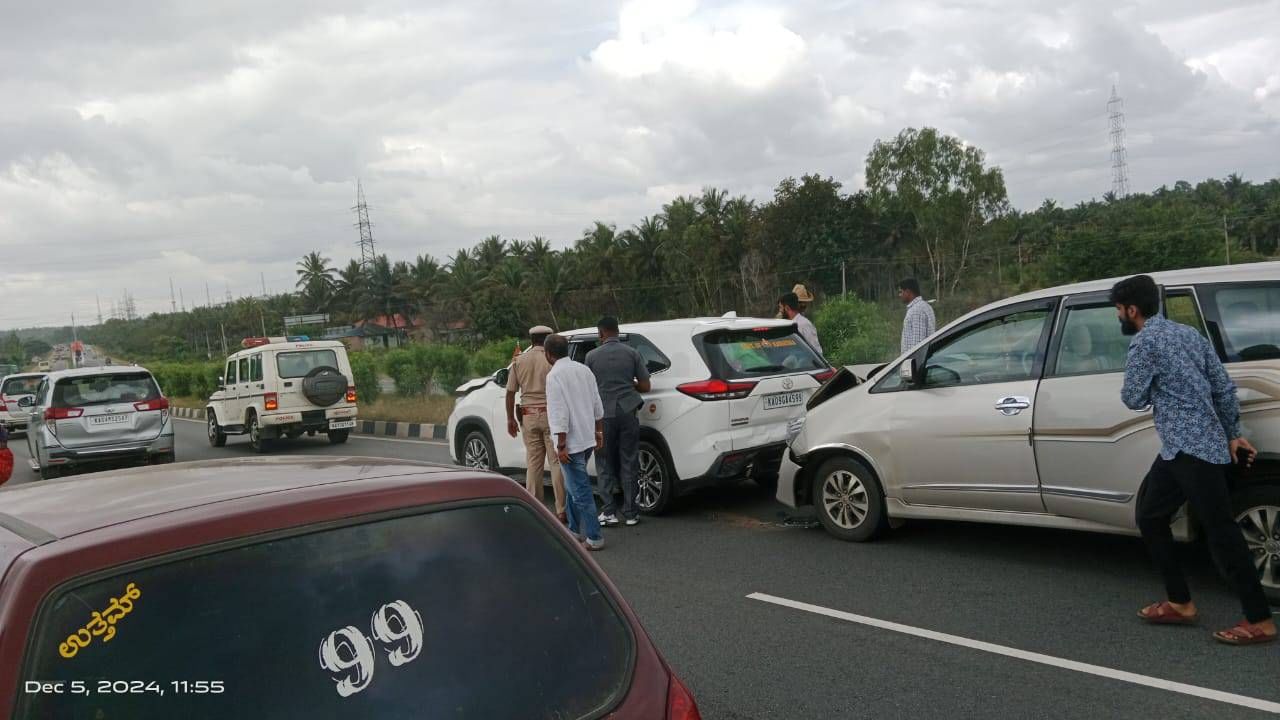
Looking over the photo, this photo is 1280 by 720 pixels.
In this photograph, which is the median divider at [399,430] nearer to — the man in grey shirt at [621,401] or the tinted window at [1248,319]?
the man in grey shirt at [621,401]

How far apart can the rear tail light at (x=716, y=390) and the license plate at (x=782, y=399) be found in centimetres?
24

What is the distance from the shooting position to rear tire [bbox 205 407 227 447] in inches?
714

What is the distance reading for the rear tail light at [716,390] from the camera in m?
7.90

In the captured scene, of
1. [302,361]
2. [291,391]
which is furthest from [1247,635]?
[302,361]

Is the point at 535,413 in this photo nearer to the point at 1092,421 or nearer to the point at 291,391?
the point at 1092,421

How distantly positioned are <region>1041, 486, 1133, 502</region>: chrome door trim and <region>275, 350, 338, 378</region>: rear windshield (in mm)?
13616

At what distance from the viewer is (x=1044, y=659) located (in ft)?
15.2

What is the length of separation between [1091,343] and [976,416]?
83 cm

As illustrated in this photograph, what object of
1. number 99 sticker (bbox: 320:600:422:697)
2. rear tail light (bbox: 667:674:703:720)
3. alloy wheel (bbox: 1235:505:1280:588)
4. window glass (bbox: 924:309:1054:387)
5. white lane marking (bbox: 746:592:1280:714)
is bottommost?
white lane marking (bbox: 746:592:1280:714)

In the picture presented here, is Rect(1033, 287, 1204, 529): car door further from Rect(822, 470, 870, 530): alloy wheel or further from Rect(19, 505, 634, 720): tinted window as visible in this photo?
Rect(19, 505, 634, 720): tinted window

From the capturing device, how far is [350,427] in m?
16.9

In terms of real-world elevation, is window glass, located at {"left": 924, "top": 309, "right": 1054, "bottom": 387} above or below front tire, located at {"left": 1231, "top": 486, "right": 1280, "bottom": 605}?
above

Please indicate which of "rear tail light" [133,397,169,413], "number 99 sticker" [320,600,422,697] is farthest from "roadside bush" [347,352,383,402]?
"number 99 sticker" [320,600,422,697]

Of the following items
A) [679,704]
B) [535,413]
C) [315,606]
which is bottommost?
[679,704]
